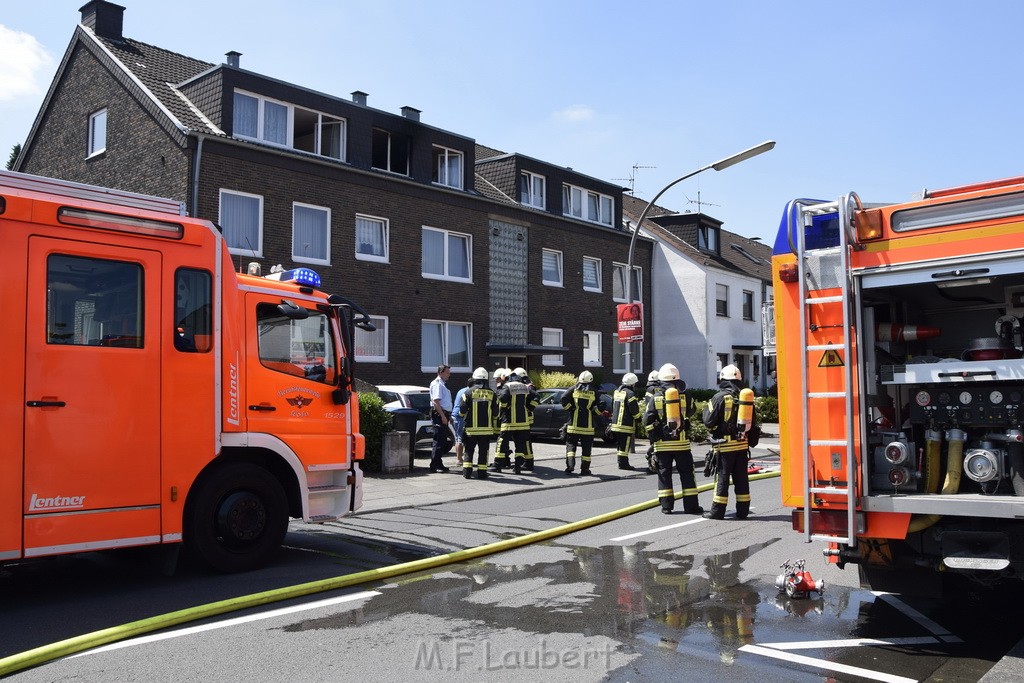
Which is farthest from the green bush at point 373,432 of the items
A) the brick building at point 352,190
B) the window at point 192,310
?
the window at point 192,310

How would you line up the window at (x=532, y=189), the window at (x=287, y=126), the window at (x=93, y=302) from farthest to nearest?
1. the window at (x=532, y=189)
2. the window at (x=287, y=126)
3. the window at (x=93, y=302)

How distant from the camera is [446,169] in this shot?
25.5 m

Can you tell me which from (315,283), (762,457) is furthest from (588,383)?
(315,283)

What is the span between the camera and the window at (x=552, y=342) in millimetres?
28130

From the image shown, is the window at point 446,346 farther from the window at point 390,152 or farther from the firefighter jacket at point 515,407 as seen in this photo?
the firefighter jacket at point 515,407

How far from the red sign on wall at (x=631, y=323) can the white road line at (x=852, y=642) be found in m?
13.2

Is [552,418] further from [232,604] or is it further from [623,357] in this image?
[232,604]

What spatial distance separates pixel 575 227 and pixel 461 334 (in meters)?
6.82

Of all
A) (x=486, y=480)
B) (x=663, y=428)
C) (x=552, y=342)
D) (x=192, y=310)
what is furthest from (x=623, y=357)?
(x=192, y=310)

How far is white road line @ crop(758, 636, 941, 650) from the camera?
206 inches

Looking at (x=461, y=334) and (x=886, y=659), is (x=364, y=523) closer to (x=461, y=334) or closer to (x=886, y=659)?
(x=886, y=659)

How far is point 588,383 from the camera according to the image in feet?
50.3

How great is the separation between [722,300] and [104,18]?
23.9 meters

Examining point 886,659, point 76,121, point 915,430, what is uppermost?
point 76,121
